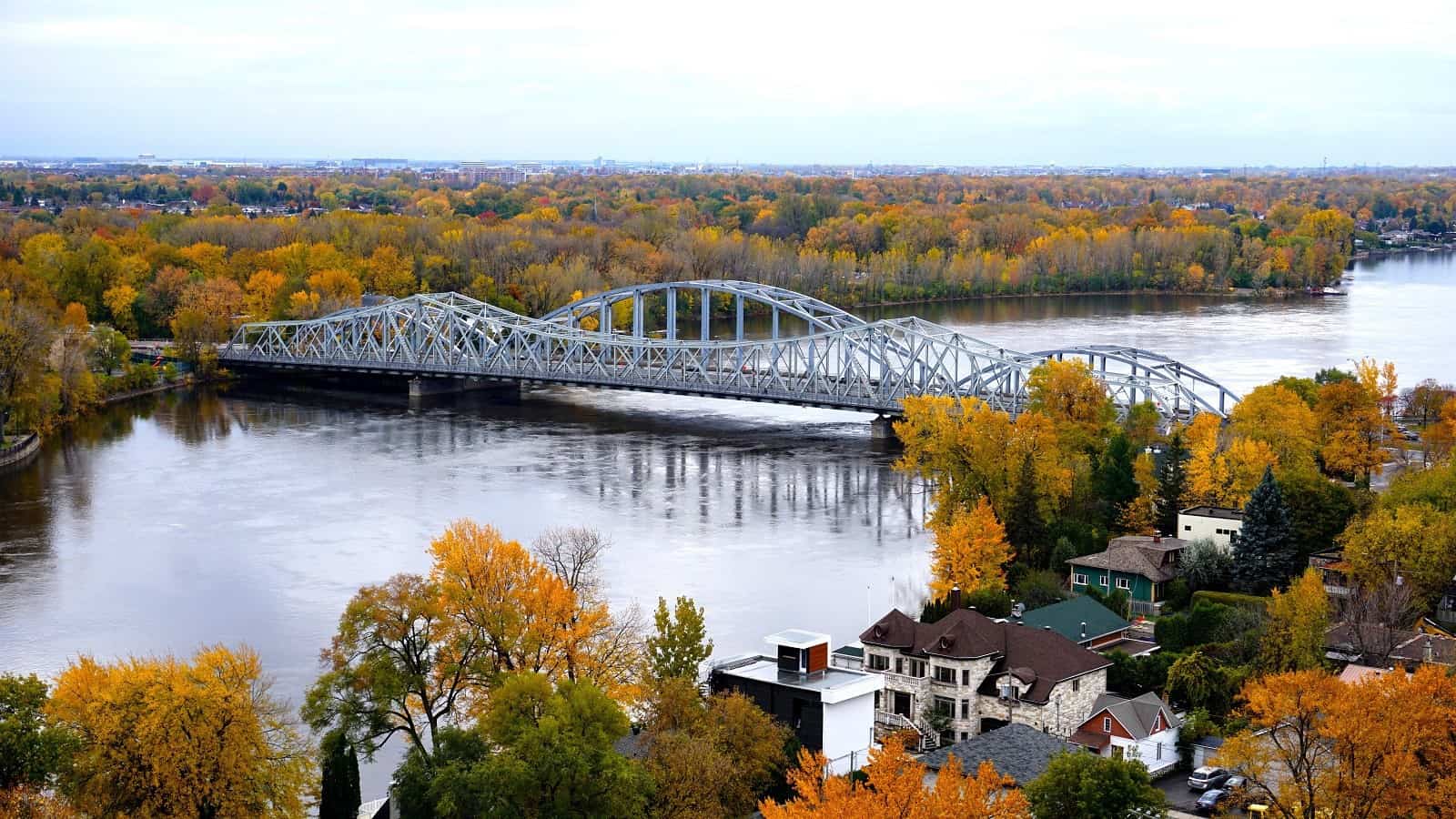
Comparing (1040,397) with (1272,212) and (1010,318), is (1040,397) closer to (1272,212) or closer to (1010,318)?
(1010,318)

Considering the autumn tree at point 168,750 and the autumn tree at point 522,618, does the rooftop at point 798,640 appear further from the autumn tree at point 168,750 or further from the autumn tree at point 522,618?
the autumn tree at point 168,750

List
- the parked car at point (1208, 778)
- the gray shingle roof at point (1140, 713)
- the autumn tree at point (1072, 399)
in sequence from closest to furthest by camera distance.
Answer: the parked car at point (1208, 778)
the gray shingle roof at point (1140, 713)
the autumn tree at point (1072, 399)

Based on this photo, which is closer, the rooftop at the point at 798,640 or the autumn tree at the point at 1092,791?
the autumn tree at the point at 1092,791

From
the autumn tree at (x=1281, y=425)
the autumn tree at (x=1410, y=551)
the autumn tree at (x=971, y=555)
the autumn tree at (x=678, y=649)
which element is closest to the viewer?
the autumn tree at (x=678, y=649)

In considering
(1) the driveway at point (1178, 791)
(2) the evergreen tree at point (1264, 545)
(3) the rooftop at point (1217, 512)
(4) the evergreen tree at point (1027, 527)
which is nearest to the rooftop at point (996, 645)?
→ (1) the driveway at point (1178, 791)

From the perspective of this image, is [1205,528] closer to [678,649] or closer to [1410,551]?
[1410,551]

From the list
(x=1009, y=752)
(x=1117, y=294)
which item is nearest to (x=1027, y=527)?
(x=1009, y=752)
